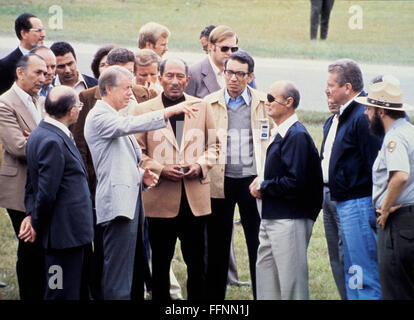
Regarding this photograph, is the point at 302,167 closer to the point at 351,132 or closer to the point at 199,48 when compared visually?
the point at 351,132

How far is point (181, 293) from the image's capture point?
20.2 ft

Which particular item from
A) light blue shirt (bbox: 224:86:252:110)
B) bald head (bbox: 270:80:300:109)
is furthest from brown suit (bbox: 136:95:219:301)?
bald head (bbox: 270:80:300:109)

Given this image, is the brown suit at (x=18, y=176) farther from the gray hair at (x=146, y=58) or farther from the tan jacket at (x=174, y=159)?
the gray hair at (x=146, y=58)

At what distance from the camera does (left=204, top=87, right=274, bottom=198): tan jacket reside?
5625mm

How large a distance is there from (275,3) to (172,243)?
42.0 feet

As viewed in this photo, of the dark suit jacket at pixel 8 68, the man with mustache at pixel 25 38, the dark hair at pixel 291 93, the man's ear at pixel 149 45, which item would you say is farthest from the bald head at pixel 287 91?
the dark suit jacket at pixel 8 68

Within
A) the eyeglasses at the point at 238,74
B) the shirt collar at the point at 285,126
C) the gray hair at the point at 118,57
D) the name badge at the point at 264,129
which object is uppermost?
the gray hair at the point at 118,57

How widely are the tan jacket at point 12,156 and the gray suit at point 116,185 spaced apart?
25.7 inches

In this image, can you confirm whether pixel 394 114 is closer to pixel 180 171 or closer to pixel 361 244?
pixel 361 244

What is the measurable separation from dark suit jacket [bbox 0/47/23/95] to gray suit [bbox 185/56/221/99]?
5.53ft

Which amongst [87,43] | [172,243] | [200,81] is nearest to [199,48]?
[87,43]

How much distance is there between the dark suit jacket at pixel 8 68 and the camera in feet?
22.6

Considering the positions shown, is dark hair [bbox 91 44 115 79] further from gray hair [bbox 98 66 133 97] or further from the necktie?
the necktie
